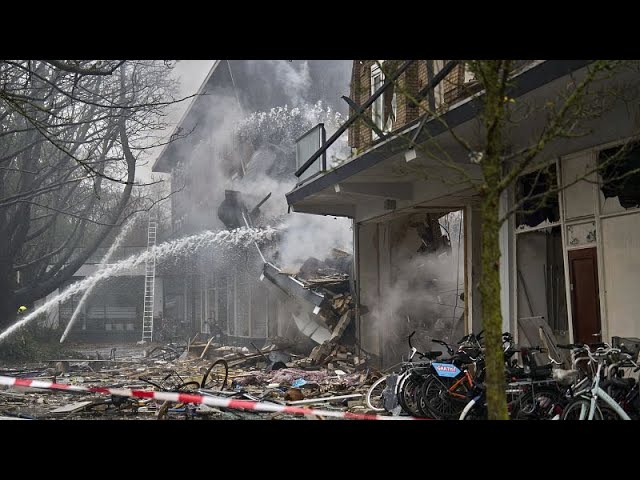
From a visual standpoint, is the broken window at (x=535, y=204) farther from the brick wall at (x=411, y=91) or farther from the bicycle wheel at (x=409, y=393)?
the bicycle wheel at (x=409, y=393)

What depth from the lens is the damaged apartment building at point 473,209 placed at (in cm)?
862

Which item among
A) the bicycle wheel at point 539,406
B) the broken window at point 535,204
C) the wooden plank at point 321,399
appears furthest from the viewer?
the wooden plank at point 321,399

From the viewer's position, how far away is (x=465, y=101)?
10156 millimetres

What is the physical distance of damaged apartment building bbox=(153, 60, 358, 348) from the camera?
28875 mm

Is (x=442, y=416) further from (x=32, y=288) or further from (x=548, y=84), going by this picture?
(x=32, y=288)

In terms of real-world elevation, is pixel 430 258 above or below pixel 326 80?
below

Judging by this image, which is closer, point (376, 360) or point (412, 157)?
point (412, 157)

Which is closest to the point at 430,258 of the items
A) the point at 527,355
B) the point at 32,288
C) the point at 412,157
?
the point at 412,157

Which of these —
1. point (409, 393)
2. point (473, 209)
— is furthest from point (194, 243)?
point (409, 393)

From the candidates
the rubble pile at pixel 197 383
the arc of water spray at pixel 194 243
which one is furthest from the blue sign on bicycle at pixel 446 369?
the arc of water spray at pixel 194 243

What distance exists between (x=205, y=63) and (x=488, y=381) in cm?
3885

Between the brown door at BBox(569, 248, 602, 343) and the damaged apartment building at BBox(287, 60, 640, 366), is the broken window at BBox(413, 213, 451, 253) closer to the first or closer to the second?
the damaged apartment building at BBox(287, 60, 640, 366)

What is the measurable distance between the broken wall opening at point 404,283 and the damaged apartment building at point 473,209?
3 cm

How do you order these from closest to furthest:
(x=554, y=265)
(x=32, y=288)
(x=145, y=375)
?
(x=554, y=265) → (x=145, y=375) → (x=32, y=288)
